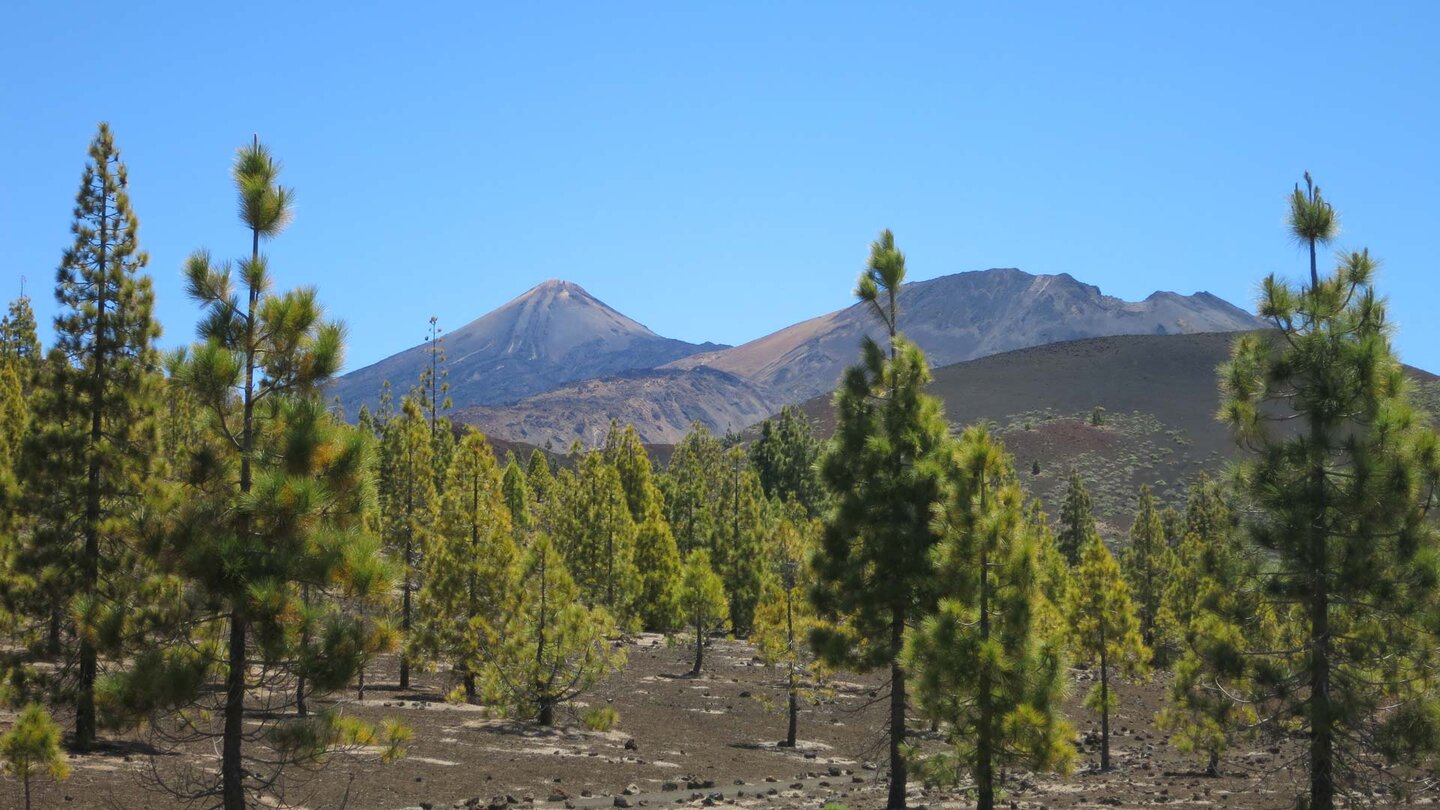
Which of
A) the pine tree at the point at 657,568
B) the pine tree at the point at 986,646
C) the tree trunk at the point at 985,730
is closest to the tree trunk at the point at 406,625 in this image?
the pine tree at the point at 657,568

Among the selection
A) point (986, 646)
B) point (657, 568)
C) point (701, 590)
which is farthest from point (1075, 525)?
point (986, 646)

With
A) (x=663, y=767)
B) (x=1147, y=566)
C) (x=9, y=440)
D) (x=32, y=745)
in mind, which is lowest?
(x=663, y=767)

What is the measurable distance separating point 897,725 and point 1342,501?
892cm

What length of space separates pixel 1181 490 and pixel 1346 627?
12179 cm

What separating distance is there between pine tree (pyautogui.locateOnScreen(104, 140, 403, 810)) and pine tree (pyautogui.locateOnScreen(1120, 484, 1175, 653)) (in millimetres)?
56477

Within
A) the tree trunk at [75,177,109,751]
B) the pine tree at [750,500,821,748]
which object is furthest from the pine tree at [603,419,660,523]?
the tree trunk at [75,177,109,751]

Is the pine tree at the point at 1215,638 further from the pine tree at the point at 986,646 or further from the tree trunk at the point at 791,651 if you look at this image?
the tree trunk at the point at 791,651

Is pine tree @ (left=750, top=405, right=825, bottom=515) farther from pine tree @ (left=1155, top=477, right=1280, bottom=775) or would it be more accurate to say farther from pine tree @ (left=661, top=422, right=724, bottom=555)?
pine tree @ (left=1155, top=477, right=1280, bottom=775)

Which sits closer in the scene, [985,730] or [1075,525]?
[985,730]

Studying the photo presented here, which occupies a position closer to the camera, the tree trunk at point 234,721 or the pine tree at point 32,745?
the tree trunk at point 234,721

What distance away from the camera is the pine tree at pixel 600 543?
50281mm

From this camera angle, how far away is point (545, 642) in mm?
29094

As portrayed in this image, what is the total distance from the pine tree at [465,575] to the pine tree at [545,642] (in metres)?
1.05

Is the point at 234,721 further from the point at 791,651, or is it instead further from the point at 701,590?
the point at 701,590
